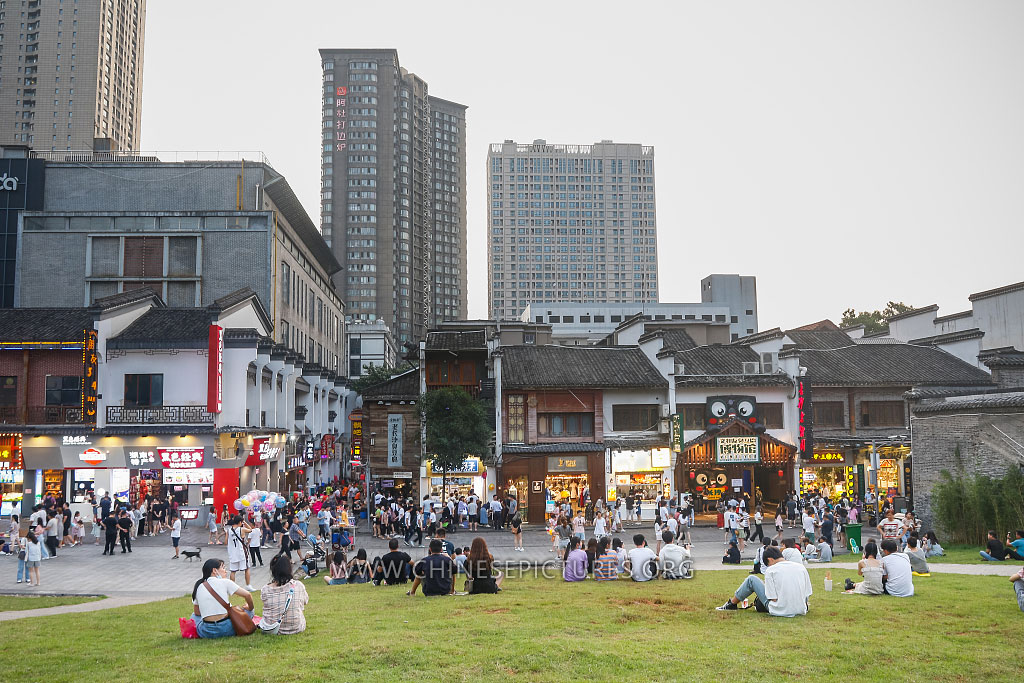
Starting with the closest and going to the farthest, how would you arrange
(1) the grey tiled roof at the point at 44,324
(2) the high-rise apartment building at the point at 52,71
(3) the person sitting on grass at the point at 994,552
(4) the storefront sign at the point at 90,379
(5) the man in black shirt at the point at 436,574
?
(5) the man in black shirt at the point at 436,574 → (3) the person sitting on grass at the point at 994,552 → (4) the storefront sign at the point at 90,379 → (1) the grey tiled roof at the point at 44,324 → (2) the high-rise apartment building at the point at 52,71

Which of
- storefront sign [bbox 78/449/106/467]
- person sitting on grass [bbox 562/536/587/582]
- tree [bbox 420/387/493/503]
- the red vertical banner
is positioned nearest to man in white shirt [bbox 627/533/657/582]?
person sitting on grass [bbox 562/536/587/582]

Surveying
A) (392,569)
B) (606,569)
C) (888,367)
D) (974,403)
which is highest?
(888,367)

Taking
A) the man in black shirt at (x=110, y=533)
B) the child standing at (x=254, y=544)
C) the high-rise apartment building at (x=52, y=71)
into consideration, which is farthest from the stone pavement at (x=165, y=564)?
the high-rise apartment building at (x=52, y=71)

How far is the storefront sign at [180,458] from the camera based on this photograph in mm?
33625

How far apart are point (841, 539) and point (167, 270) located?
152 ft

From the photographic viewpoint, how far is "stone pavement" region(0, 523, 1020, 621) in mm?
19266

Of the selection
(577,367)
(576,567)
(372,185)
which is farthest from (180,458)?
(372,185)

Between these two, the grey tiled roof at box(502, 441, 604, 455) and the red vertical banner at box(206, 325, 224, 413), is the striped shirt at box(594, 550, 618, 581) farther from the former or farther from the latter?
the red vertical banner at box(206, 325, 224, 413)

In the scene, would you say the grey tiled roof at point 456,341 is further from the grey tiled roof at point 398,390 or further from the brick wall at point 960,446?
the brick wall at point 960,446

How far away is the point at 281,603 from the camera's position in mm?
11422

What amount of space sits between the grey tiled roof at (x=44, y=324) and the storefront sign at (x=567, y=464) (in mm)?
22572

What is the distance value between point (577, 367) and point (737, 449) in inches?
368

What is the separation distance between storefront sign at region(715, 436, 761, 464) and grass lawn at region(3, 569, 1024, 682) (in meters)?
23.4

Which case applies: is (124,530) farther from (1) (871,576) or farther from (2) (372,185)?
(2) (372,185)
